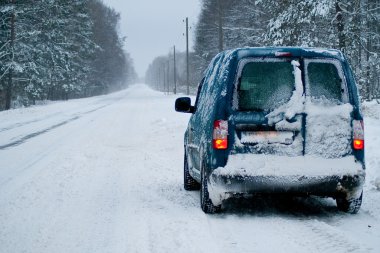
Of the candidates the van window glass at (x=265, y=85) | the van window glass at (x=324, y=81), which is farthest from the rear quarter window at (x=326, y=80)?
the van window glass at (x=265, y=85)

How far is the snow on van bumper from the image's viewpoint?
5520 mm

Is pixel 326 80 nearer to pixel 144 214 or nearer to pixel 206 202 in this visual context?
pixel 206 202

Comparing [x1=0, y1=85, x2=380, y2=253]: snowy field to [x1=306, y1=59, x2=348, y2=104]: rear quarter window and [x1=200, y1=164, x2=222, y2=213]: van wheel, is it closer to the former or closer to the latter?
[x1=200, y1=164, x2=222, y2=213]: van wheel

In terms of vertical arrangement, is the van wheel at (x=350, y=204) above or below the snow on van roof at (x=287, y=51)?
below

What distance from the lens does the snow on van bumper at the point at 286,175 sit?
5.52m

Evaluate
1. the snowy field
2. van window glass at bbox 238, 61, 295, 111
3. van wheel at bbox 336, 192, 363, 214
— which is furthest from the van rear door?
the snowy field

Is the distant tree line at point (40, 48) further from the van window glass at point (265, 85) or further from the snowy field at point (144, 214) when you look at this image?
the van window glass at point (265, 85)

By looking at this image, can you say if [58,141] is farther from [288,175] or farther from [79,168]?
[288,175]

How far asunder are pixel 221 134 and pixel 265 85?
787 mm

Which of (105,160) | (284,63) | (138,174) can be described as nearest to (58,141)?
(105,160)

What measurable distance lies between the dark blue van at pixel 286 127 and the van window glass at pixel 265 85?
12mm

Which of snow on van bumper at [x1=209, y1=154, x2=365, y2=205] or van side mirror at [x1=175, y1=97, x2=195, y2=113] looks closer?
snow on van bumper at [x1=209, y1=154, x2=365, y2=205]

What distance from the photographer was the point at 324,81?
5.73 metres

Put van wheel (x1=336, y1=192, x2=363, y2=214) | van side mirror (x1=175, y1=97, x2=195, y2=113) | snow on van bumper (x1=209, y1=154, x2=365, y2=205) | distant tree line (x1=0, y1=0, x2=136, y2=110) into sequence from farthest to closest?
distant tree line (x1=0, y1=0, x2=136, y2=110)
van side mirror (x1=175, y1=97, x2=195, y2=113)
van wheel (x1=336, y1=192, x2=363, y2=214)
snow on van bumper (x1=209, y1=154, x2=365, y2=205)
